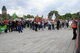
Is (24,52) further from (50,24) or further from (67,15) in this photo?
(67,15)

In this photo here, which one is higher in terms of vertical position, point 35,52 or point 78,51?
point 78,51

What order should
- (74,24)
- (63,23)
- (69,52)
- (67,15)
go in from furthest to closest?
(67,15) < (63,23) < (74,24) < (69,52)

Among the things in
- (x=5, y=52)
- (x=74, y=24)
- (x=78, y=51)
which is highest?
(x=74, y=24)

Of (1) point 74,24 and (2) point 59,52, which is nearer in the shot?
(2) point 59,52

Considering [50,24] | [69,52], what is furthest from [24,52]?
[50,24]

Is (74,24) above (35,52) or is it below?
above

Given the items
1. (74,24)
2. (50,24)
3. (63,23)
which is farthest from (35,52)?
(63,23)

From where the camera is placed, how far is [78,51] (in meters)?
4.33

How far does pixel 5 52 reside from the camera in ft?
21.6

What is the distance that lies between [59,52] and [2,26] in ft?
42.3

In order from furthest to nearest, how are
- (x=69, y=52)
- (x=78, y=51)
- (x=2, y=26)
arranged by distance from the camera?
(x=2, y=26), (x=69, y=52), (x=78, y=51)

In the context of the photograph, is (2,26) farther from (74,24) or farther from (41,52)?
(41,52)

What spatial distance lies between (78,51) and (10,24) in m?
17.1

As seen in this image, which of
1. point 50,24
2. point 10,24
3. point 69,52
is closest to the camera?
point 69,52
